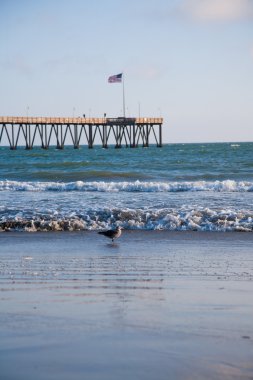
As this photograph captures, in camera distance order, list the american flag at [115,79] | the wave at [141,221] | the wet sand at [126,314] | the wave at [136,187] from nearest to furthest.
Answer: the wet sand at [126,314]
the wave at [141,221]
the wave at [136,187]
the american flag at [115,79]

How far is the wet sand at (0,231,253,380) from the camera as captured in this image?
473 cm

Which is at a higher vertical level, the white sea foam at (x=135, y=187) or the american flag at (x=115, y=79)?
the american flag at (x=115, y=79)

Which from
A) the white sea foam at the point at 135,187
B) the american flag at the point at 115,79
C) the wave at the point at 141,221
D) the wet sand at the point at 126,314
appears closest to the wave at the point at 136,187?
the white sea foam at the point at 135,187

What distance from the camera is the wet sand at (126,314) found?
15.5 ft

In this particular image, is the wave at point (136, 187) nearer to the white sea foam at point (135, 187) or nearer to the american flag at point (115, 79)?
the white sea foam at point (135, 187)

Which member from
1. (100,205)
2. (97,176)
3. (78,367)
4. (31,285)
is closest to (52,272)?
(31,285)

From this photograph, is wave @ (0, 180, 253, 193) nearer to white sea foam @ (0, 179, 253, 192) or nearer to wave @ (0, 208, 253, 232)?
white sea foam @ (0, 179, 253, 192)

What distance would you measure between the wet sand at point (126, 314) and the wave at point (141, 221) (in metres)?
3.09

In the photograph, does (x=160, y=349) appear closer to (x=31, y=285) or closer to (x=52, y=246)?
(x=31, y=285)

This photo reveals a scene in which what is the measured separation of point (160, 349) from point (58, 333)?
0.84 metres

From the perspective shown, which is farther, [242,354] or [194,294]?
[194,294]

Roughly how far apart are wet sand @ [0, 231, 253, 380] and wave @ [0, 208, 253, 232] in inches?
122

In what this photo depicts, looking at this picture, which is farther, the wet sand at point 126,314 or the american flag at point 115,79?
the american flag at point 115,79

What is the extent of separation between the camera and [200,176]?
3275 cm
